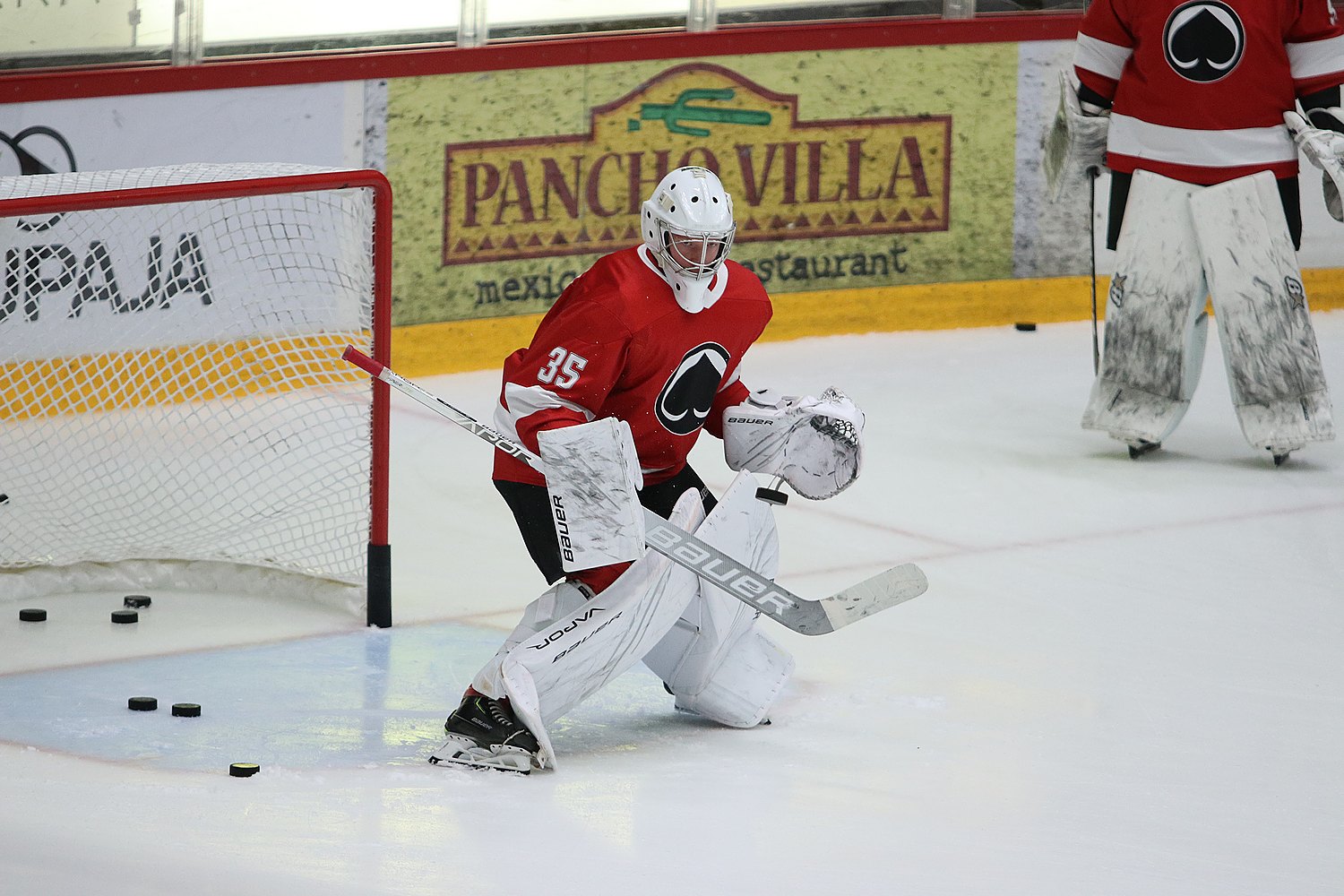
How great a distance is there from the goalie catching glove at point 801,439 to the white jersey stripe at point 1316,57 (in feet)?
7.89

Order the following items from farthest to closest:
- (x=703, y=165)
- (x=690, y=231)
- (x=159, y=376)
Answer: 1. (x=703, y=165)
2. (x=159, y=376)
3. (x=690, y=231)

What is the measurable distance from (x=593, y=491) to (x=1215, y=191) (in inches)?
Result: 111

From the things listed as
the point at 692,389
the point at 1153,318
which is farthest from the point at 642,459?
the point at 1153,318

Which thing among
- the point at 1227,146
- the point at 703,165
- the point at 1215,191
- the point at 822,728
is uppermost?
the point at 1227,146

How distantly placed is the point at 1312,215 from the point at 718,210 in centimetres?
479

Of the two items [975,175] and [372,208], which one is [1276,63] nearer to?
[975,175]

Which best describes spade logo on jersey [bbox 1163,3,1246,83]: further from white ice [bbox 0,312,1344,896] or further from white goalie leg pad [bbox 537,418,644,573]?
white goalie leg pad [bbox 537,418,644,573]

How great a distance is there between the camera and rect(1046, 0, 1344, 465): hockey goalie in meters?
5.32

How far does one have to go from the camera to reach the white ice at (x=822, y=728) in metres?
2.78

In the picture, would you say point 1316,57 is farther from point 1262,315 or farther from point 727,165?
point 727,165

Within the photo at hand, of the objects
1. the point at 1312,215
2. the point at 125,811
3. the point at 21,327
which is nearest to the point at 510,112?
the point at 21,327

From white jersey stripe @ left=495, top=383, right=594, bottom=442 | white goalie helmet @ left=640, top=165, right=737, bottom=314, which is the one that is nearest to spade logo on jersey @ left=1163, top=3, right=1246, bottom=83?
white goalie helmet @ left=640, top=165, right=737, bottom=314

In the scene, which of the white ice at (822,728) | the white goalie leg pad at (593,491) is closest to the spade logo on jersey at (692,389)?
the white goalie leg pad at (593,491)

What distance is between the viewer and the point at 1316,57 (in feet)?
17.4
